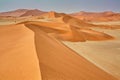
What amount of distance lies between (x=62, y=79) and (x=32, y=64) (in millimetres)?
813

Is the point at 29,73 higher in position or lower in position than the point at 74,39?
higher

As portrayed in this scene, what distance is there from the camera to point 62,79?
393 cm

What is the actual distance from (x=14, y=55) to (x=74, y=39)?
10.1 meters

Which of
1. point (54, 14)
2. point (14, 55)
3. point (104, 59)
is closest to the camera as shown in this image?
point (14, 55)

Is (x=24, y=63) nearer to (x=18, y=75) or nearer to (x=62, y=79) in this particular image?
(x=18, y=75)

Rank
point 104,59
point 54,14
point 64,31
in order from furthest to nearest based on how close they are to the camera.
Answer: point 54,14 → point 64,31 → point 104,59

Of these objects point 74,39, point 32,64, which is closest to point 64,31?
point 74,39

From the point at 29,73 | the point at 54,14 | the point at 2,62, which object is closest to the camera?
the point at 29,73

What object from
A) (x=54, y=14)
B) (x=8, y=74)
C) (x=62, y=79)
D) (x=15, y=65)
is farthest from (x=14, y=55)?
(x=54, y=14)

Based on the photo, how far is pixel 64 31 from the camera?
699 inches

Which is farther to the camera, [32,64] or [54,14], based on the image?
[54,14]

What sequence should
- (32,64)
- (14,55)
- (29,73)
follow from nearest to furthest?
(29,73) < (32,64) < (14,55)

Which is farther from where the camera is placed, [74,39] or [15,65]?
[74,39]

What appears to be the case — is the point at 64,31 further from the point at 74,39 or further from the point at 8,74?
the point at 8,74
